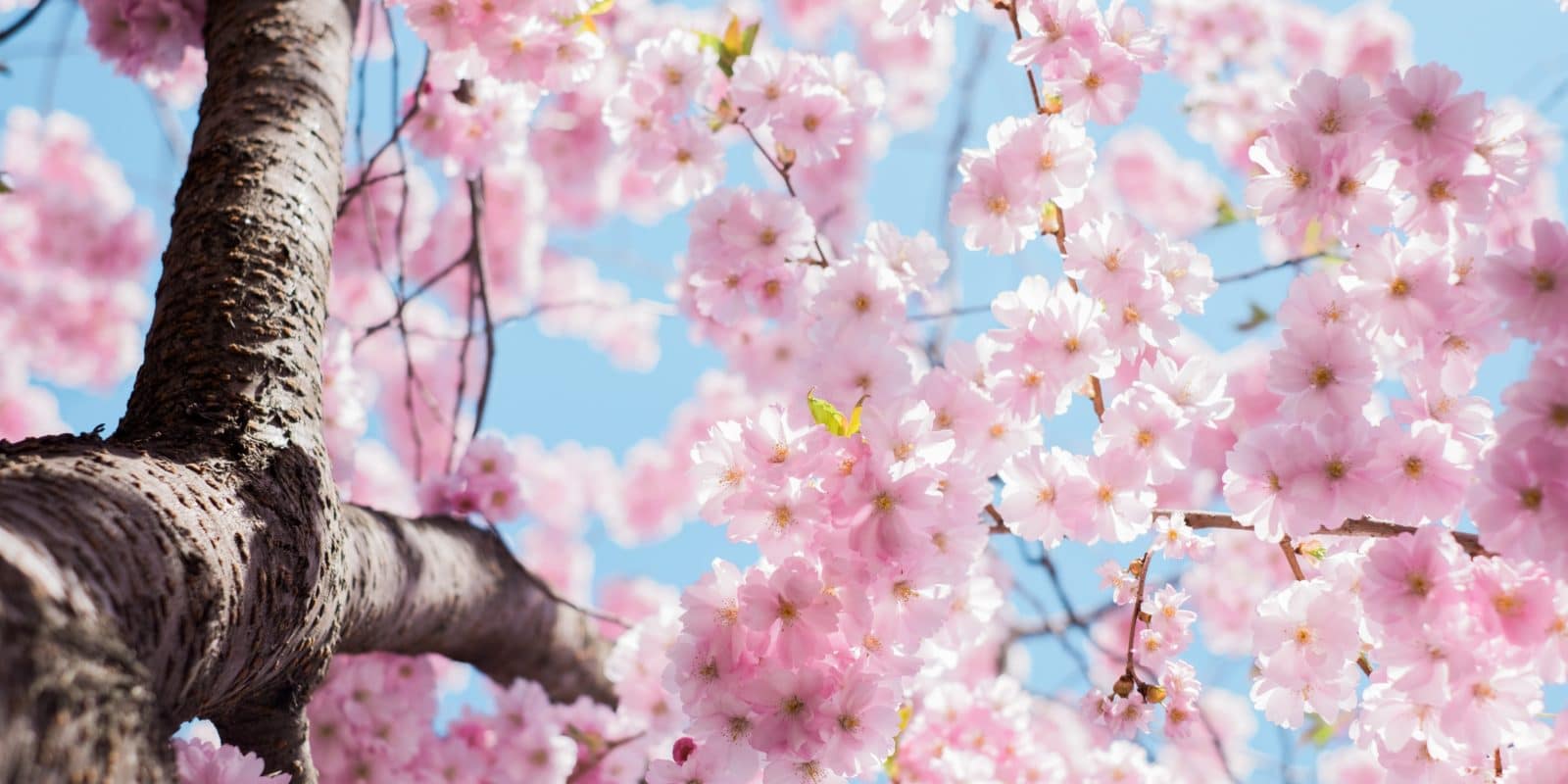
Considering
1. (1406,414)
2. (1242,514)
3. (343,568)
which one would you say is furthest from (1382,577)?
(343,568)

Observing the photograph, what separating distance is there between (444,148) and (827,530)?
1.61 metres

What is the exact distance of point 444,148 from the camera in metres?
2.45

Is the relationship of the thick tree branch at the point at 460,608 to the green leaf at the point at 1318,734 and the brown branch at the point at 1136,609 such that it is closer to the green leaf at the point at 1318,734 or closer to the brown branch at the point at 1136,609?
the brown branch at the point at 1136,609

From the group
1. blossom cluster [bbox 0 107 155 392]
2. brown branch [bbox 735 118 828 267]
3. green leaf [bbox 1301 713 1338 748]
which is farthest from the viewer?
blossom cluster [bbox 0 107 155 392]

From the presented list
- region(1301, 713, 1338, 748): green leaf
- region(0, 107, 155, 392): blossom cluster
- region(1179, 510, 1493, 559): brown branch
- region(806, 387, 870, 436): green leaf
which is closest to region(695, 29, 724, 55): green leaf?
region(806, 387, 870, 436): green leaf

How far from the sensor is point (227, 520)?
1031mm

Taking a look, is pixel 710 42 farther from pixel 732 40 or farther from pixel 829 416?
pixel 829 416

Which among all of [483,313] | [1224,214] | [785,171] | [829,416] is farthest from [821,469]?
[1224,214]

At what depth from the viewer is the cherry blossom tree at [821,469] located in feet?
3.37

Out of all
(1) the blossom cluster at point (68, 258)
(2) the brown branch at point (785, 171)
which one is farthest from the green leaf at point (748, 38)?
(1) the blossom cluster at point (68, 258)

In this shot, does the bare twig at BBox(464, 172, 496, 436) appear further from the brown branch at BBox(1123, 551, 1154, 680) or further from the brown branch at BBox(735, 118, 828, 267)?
the brown branch at BBox(1123, 551, 1154, 680)

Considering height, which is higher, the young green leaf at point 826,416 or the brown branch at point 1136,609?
the young green leaf at point 826,416

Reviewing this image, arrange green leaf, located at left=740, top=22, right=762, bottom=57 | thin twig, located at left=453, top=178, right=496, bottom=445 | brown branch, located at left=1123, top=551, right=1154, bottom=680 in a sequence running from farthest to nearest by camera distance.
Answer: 1. thin twig, located at left=453, top=178, right=496, bottom=445
2. green leaf, located at left=740, top=22, right=762, bottom=57
3. brown branch, located at left=1123, top=551, right=1154, bottom=680

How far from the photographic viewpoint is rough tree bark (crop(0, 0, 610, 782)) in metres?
0.78
